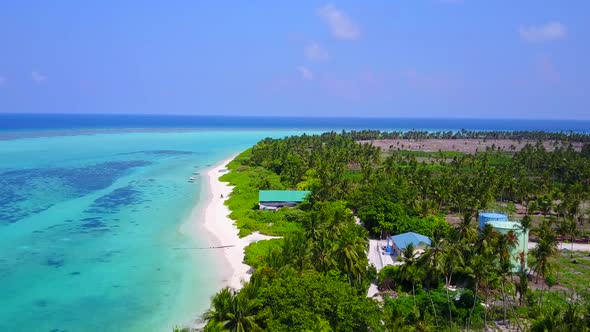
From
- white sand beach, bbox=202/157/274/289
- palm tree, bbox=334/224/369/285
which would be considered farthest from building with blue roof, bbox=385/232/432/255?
white sand beach, bbox=202/157/274/289

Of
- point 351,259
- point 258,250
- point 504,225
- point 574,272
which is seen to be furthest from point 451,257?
point 258,250

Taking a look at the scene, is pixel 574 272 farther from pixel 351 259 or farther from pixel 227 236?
pixel 227 236

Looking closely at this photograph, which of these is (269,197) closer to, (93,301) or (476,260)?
(93,301)

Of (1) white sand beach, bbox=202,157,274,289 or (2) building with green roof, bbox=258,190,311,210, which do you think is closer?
(1) white sand beach, bbox=202,157,274,289

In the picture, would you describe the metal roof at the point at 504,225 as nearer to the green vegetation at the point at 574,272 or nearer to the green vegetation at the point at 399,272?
the green vegetation at the point at 399,272

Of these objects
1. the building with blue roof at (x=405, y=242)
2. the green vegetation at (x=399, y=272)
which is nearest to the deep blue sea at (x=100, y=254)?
the green vegetation at (x=399, y=272)

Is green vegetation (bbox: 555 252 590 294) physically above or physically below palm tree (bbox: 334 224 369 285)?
below

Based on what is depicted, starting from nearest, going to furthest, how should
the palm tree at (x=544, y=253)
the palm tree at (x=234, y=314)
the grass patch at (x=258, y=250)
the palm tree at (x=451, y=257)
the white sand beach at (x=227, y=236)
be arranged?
the palm tree at (x=234, y=314) < the palm tree at (x=451, y=257) < the palm tree at (x=544, y=253) < the white sand beach at (x=227, y=236) < the grass patch at (x=258, y=250)

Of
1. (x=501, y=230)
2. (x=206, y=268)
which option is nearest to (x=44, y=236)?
(x=206, y=268)

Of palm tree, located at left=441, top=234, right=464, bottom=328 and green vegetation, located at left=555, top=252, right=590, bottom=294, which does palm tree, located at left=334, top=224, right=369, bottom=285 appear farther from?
green vegetation, located at left=555, top=252, right=590, bottom=294
